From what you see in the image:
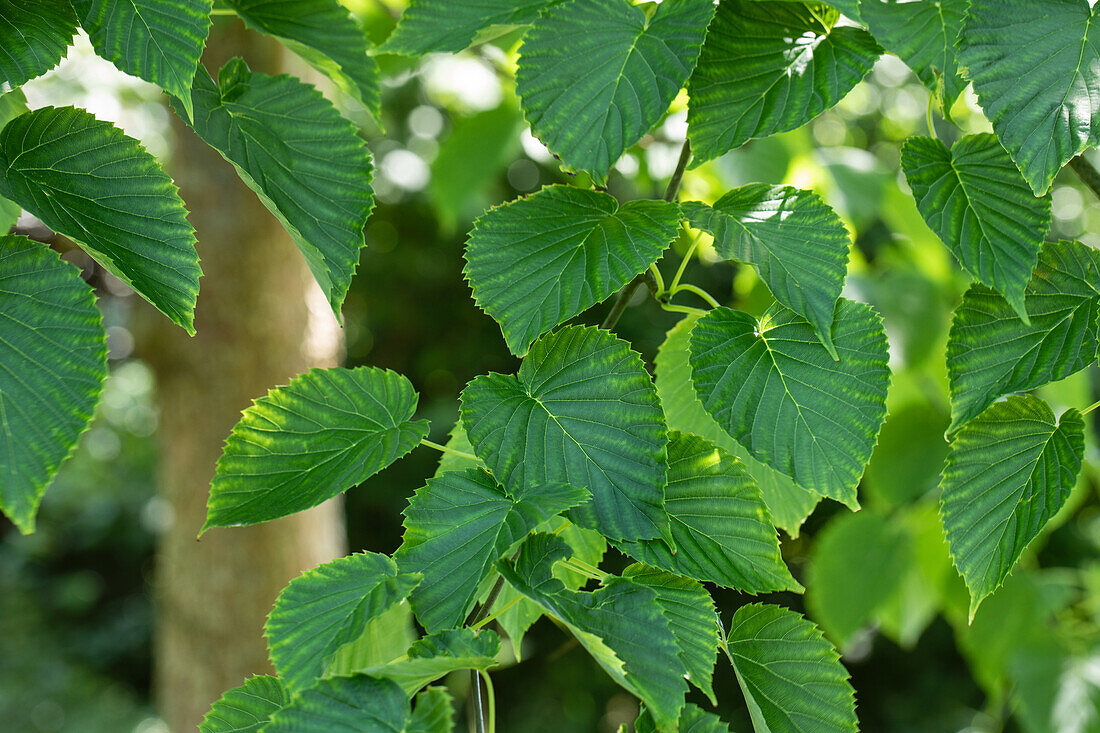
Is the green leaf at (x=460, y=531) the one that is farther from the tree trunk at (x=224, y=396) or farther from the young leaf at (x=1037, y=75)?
the tree trunk at (x=224, y=396)

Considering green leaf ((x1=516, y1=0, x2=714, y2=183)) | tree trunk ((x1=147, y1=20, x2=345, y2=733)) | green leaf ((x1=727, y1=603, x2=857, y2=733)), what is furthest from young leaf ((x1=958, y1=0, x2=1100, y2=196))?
tree trunk ((x1=147, y1=20, x2=345, y2=733))

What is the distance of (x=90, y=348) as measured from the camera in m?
0.38

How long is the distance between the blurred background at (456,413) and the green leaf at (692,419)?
17 cm

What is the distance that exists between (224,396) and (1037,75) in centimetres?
161

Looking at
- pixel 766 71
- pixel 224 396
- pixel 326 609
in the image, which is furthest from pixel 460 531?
pixel 224 396

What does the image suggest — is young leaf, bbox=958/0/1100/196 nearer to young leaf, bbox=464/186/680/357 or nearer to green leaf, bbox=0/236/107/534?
young leaf, bbox=464/186/680/357

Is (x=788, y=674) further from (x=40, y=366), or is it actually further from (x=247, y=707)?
(x=40, y=366)

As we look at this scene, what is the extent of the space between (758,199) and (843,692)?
0.26 metres

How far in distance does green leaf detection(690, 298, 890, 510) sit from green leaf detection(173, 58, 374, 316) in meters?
0.19

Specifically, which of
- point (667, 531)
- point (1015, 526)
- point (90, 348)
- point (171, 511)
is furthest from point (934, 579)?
point (171, 511)

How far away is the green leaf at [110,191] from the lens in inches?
16.2

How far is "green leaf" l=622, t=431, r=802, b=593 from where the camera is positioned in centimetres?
44

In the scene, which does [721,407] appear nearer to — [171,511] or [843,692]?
[843,692]

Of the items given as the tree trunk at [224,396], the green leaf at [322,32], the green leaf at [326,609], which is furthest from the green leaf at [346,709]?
the tree trunk at [224,396]
